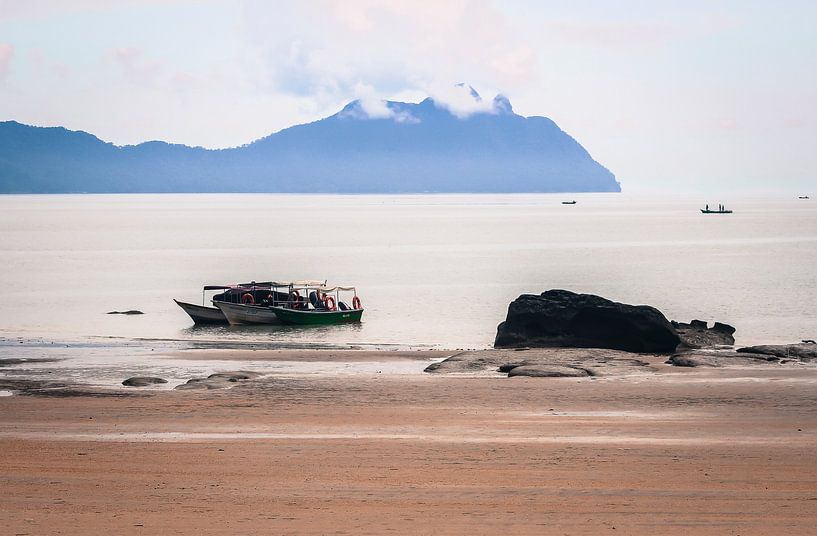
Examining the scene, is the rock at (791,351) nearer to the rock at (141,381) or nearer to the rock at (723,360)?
the rock at (723,360)

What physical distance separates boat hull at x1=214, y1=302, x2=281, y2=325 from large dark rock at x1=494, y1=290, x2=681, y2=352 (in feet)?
54.5

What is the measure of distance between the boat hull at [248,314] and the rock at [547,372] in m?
23.4

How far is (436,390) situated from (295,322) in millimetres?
25207

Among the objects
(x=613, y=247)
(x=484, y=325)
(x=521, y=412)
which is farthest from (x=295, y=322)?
(x=613, y=247)

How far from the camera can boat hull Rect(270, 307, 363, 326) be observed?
48.5 meters

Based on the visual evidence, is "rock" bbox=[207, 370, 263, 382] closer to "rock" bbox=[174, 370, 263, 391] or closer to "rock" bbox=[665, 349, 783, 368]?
"rock" bbox=[174, 370, 263, 391]

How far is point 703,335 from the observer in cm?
3634

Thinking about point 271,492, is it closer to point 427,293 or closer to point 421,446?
point 421,446

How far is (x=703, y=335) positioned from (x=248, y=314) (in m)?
21.3

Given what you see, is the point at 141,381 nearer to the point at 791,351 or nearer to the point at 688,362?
the point at 688,362

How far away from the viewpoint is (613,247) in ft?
416

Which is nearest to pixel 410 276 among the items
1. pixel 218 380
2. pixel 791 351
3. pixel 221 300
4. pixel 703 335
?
pixel 221 300

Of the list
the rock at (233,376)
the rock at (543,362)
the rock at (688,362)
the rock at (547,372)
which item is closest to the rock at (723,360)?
the rock at (688,362)

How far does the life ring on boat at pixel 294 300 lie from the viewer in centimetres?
5038
